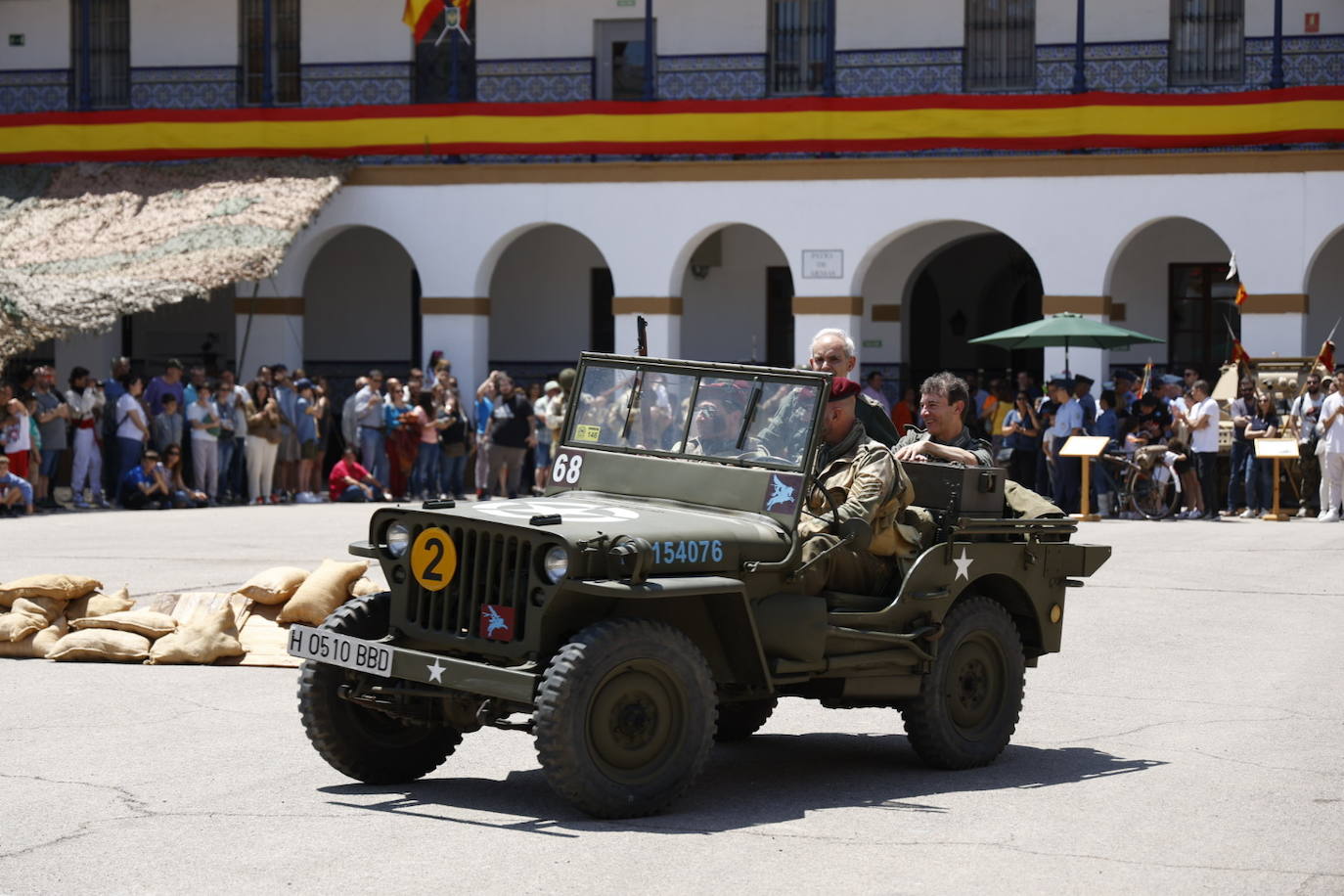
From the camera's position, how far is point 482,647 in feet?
24.8

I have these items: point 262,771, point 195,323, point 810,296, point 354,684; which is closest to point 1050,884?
point 354,684

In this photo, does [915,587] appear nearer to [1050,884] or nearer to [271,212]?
[1050,884]

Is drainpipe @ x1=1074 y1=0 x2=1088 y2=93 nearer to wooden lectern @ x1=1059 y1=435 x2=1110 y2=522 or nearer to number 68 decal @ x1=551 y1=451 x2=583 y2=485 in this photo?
wooden lectern @ x1=1059 y1=435 x2=1110 y2=522

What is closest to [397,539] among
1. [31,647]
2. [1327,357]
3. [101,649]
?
[101,649]

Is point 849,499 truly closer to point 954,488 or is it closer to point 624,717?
point 954,488

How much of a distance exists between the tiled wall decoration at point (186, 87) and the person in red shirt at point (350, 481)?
8066mm

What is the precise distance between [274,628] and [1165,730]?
5382 millimetres

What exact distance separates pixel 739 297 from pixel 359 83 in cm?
671

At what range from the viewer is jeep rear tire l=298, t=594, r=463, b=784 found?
312 inches

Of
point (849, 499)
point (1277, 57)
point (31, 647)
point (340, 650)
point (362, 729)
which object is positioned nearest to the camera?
point (340, 650)

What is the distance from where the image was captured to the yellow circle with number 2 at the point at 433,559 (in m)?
7.70

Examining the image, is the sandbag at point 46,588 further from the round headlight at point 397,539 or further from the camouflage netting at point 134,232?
the camouflage netting at point 134,232

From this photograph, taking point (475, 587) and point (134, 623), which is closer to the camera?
point (475, 587)

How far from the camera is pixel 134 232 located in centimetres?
2723
